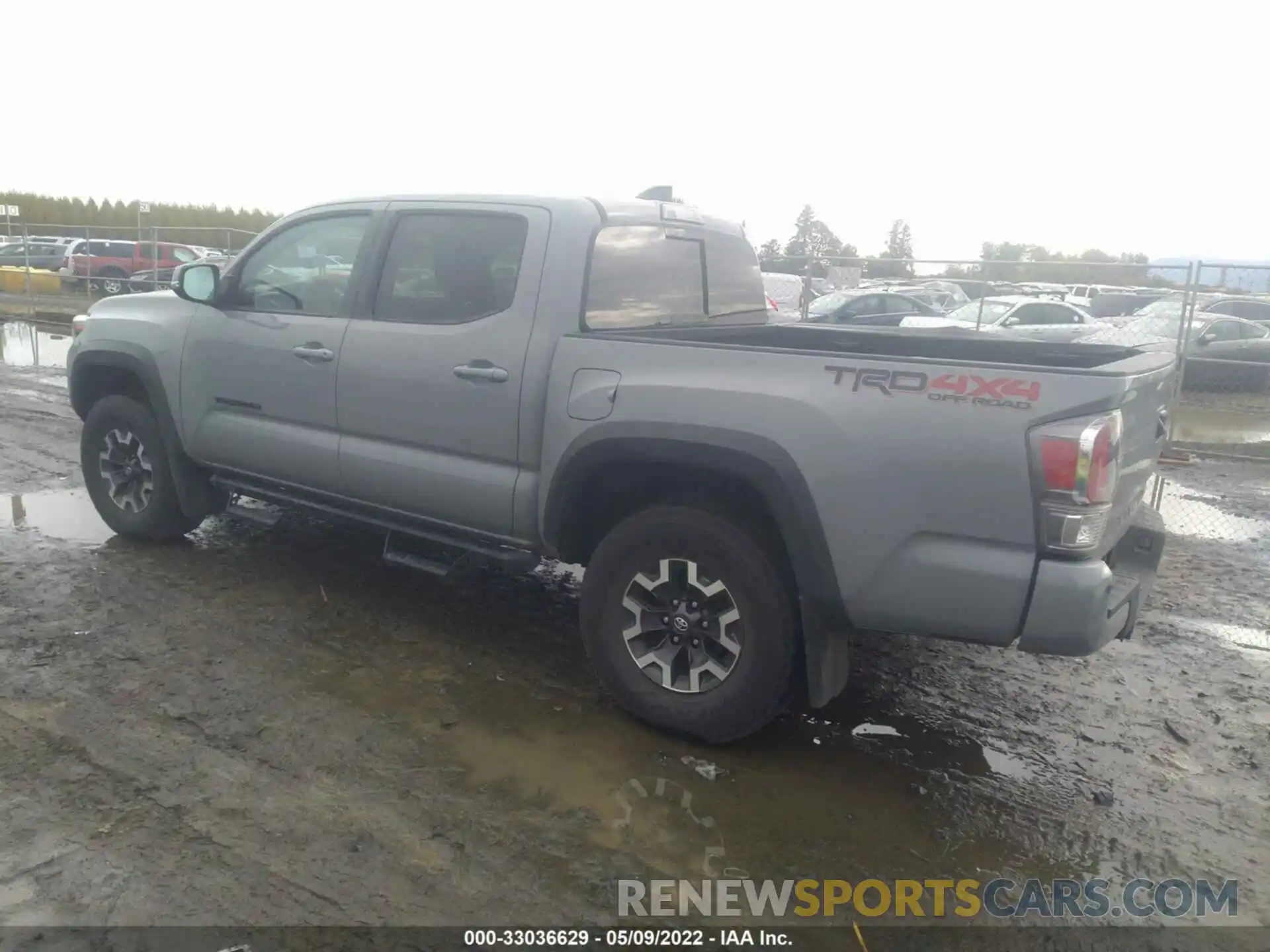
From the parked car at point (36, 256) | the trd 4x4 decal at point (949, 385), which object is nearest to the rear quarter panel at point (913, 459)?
the trd 4x4 decal at point (949, 385)

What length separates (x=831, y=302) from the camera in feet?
56.3

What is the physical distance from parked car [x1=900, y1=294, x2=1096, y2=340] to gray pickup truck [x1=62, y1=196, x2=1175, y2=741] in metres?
10.8

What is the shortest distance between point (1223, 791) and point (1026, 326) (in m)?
13.0

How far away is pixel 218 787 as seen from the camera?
3354 millimetres

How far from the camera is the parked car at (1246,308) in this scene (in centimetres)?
1248

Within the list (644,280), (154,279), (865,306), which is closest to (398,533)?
(644,280)

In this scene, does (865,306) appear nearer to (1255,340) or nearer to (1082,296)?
(1082,296)

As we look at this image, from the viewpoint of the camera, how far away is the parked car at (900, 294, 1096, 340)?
49.5 ft

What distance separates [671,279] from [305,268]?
1.84 metres

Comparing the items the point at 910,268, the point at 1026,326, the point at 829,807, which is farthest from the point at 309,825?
the point at 1026,326

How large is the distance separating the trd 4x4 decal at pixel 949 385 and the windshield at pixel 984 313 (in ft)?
40.0

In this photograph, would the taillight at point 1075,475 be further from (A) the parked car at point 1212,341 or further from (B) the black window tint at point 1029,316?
(B) the black window tint at point 1029,316

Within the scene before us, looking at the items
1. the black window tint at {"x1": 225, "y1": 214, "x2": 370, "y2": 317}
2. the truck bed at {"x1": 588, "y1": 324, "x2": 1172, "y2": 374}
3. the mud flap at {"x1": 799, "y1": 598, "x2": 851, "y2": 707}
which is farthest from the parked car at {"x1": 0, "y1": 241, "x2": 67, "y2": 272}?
the mud flap at {"x1": 799, "y1": 598, "x2": 851, "y2": 707}

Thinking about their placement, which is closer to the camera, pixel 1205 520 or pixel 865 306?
pixel 1205 520
